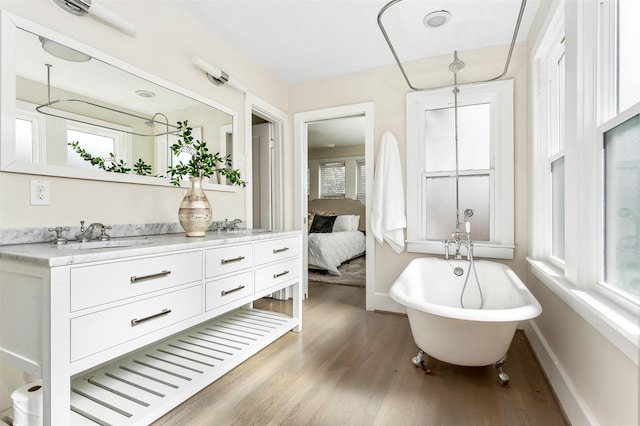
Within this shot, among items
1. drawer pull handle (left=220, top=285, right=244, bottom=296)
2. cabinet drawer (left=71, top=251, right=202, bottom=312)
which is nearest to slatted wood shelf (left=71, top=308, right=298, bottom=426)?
drawer pull handle (left=220, top=285, right=244, bottom=296)

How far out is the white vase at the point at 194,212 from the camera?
1.94 metres

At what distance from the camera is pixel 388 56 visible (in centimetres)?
294

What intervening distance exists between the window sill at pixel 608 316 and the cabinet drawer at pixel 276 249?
171 centimetres

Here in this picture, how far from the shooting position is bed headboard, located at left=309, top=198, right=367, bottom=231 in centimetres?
686

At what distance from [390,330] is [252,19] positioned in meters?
2.75

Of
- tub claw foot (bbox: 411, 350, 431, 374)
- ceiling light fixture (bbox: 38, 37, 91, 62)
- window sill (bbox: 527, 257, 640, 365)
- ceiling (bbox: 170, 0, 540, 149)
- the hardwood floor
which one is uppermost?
ceiling (bbox: 170, 0, 540, 149)

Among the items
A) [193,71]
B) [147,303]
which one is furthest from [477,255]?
[193,71]

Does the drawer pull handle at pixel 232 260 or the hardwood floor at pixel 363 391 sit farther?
the drawer pull handle at pixel 232 260

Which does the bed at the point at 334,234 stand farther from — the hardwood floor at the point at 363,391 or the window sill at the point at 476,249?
the hardwood floor at the point at 363,391

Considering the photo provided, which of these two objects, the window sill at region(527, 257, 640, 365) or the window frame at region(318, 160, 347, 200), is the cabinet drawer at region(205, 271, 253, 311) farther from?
the window frame at region(318, 160, 347, 200)

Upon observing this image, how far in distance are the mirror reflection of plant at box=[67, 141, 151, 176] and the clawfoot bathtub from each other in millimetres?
1722

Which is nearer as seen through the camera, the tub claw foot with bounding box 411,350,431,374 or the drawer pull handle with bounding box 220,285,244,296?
the drawer pull handle with bounding box 220,285,244,296

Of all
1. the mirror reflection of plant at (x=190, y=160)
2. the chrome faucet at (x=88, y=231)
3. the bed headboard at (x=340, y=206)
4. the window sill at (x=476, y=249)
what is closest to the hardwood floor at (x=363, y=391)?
the window sill at (x=476, y=249)

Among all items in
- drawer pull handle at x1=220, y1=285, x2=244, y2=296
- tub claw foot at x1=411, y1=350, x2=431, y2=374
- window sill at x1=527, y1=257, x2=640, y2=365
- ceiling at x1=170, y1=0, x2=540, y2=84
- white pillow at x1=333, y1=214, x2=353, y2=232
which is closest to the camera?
window sill at x1=527, y1=257, x2=640, y2=365
